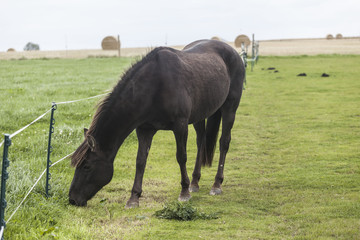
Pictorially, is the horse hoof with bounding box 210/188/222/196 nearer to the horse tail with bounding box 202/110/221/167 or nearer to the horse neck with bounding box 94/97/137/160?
the horse tail with bounding box 202/110/221/167

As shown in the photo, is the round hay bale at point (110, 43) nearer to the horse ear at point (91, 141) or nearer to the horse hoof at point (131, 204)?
the horse hoof at point (131, 204)

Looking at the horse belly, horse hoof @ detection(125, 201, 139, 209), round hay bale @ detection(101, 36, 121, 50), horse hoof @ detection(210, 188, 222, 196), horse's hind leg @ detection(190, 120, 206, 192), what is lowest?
horse hoof @ detection(210, 188, 222, 196)

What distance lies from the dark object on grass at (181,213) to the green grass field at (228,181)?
0.32ft

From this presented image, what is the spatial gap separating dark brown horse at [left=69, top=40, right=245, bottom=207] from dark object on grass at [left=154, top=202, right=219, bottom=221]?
19.1 inches

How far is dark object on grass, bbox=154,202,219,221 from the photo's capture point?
4641 mm

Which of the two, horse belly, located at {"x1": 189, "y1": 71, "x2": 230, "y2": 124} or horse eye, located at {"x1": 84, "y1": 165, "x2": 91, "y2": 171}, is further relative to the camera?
horse belly, located at {"x1": 189, "y1": 71, "x2": 230, "y2": 124}

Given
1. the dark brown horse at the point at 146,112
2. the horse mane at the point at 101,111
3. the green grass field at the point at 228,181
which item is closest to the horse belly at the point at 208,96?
the dark brown horse at the point at 146,112

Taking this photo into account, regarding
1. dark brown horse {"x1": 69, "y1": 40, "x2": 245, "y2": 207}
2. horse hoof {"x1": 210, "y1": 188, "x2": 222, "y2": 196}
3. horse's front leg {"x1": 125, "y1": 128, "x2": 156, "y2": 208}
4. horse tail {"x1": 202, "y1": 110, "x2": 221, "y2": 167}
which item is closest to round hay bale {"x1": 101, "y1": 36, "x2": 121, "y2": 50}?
horse tail {"x1": 202, "y1": 110, "x2": 221, "y2": 167}

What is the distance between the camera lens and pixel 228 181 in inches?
251

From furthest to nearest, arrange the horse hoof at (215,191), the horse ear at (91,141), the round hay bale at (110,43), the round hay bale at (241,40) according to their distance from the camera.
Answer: the round hay bale at (241,40) < the round hay bale at (110,43) < the horse hoof at (215,191) < the horse ear at (91,141)

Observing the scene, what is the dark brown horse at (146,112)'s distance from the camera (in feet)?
15.8

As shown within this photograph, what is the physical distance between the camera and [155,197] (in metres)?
5.48

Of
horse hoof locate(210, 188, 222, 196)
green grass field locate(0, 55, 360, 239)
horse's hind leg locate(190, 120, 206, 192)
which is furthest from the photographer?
horse's hind leg locate(190, 120, 206, 192)

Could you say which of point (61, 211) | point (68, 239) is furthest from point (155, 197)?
point (68, 239)
